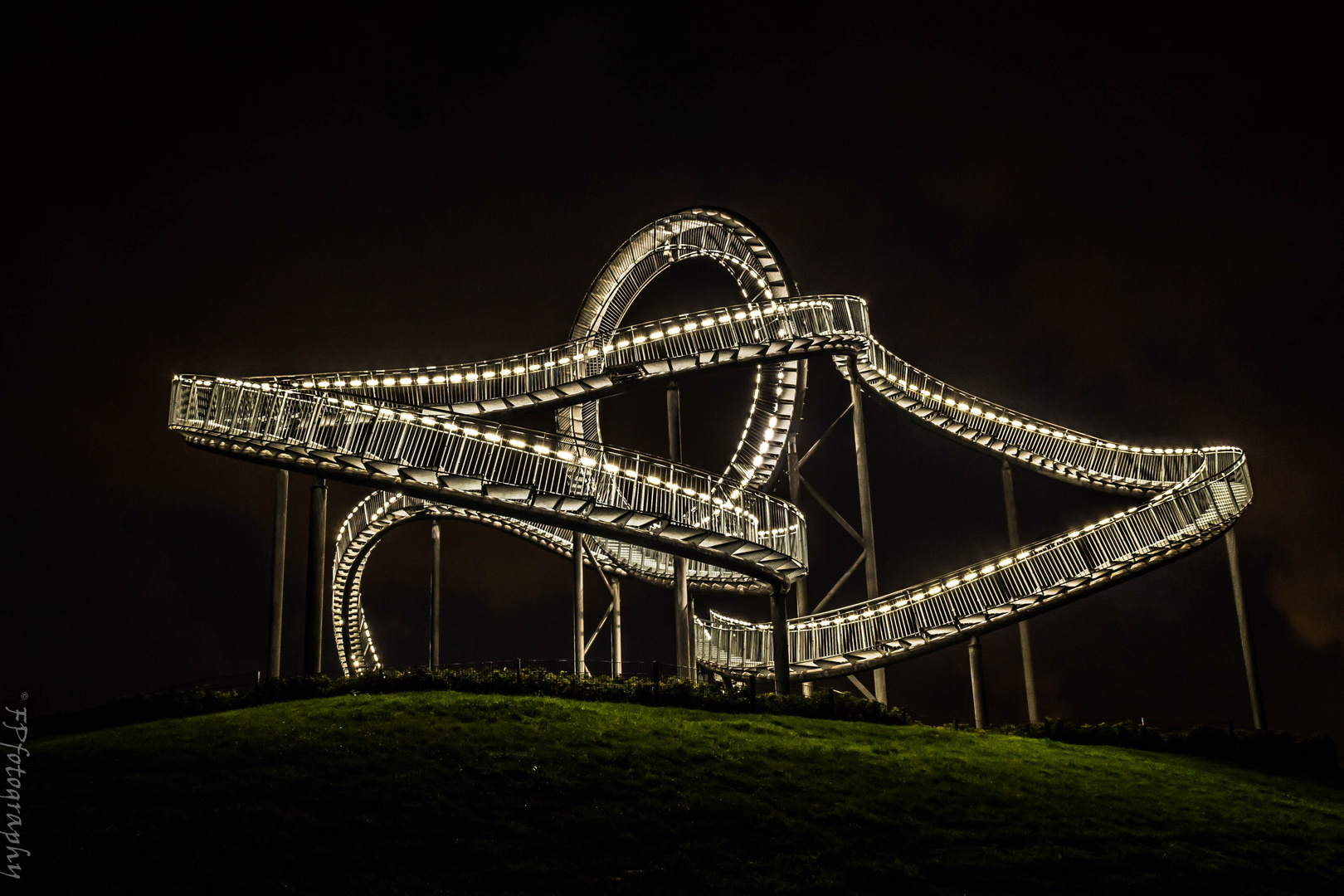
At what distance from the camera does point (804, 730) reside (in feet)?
59.1

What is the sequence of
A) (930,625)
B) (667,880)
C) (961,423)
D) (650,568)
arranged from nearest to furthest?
(667,880) < (930,625) < (961,423) < (650,568)

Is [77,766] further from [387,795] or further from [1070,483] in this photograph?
[1070,483]

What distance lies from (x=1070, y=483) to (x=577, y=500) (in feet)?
57.4

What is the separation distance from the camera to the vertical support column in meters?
27.7

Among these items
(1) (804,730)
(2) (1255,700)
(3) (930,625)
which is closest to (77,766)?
(1) (804,730)

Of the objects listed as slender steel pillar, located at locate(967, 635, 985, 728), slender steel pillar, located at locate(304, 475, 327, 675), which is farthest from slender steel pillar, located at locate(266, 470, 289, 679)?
slender steel pillar, located at locate(967, 635, 985, 728)

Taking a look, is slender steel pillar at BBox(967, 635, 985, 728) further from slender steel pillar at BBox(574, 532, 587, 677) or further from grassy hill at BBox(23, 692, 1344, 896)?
slender steel pillar at BBox(574, 532, 587, 677)

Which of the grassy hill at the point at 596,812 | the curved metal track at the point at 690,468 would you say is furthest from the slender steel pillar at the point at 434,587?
the grassy hill at the point at 596,812

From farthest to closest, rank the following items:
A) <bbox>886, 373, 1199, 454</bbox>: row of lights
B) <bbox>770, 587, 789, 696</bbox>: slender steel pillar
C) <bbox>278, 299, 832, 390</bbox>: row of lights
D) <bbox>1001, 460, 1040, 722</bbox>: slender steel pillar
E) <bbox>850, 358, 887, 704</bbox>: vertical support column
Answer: <bbox>886, 373, 1199, 454</bbox>: row of lights, <bbox>1001, 460, 1040, 722</bbox>: slender steel pillar, <bbox>850, 358, 887, 704</bbox>: vertical support column, <bbox>278, 299, 832, 390</bbox>: row of lights, <bbox>770, 587, 789, 696</bbox>: slender steel pillar

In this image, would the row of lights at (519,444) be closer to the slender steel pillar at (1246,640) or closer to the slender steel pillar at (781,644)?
the slender steel pillar at (781,644)

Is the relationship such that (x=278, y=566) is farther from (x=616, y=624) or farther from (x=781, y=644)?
(x=616, y=624)

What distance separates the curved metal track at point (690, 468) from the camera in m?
20.2

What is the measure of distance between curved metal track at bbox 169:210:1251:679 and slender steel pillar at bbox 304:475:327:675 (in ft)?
4.05

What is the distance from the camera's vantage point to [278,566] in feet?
71.5
